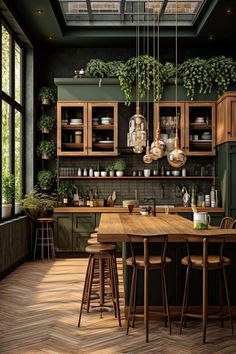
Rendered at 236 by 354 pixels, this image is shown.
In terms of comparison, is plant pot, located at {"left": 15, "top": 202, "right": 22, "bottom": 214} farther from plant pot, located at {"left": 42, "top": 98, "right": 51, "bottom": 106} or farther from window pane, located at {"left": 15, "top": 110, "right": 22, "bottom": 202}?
plant pot, located at {"left": 42, "top": 98, "right": 51, "bottom": 106}

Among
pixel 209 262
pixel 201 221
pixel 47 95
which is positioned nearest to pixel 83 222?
pixel 47 95

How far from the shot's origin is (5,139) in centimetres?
841

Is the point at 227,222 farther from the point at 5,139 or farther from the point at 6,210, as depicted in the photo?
the point at 5,139

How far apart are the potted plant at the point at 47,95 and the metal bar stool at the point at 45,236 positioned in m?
2.22

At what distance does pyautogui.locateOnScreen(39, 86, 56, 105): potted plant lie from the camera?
9992 millimetres

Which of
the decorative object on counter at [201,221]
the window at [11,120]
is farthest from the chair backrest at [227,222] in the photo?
the window at [11,120]

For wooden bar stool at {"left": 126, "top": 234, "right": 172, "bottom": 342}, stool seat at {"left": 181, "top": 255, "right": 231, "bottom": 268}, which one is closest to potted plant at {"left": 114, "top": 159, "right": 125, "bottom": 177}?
wooden bar stool at {"left": 126, "top": 234, "right": 172, "bottom": 342}

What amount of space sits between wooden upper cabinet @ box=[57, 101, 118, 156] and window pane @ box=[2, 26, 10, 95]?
4.51ft

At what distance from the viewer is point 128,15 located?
9.34 meters

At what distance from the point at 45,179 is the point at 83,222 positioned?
1108mm

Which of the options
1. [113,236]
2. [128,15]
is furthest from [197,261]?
[128,15]

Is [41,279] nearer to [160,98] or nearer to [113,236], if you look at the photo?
[113,236]

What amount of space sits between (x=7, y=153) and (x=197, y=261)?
461 cm

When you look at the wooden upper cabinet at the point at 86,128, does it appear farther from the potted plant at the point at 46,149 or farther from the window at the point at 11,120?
the window at the point at 11,120
